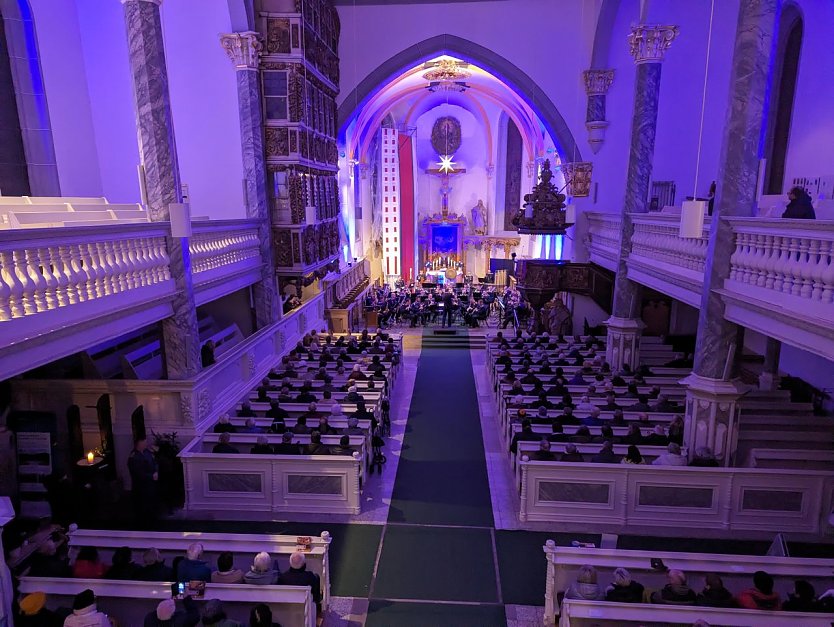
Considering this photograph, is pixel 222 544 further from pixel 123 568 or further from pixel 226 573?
pixel 123 568

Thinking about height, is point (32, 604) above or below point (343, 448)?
above

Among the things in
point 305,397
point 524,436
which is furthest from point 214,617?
point 305,397

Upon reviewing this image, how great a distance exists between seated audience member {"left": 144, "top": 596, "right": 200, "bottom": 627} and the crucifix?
3207 cm

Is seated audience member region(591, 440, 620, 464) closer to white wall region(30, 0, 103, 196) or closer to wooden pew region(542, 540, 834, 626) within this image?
wooden pew region(542, 540, 834, 626)

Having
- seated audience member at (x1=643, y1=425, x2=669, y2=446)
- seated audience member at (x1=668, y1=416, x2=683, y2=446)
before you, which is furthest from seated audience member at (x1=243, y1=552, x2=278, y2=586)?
seated audience member at (x1=668, y1=416, x2=683, y2=446)

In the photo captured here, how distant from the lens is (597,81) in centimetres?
1722

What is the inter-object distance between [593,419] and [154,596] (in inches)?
282

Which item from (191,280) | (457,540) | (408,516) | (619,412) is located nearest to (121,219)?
(191,280)

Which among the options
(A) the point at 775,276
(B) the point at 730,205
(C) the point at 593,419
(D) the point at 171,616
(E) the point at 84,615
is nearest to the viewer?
(E) the point at 84,615

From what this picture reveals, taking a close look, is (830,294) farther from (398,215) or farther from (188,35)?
(398,215)

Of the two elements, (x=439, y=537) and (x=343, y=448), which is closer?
(x=439, y=537)

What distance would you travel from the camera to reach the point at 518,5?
58.3ft

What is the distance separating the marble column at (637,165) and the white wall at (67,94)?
12.1 m

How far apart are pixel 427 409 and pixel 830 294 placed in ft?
28.2
